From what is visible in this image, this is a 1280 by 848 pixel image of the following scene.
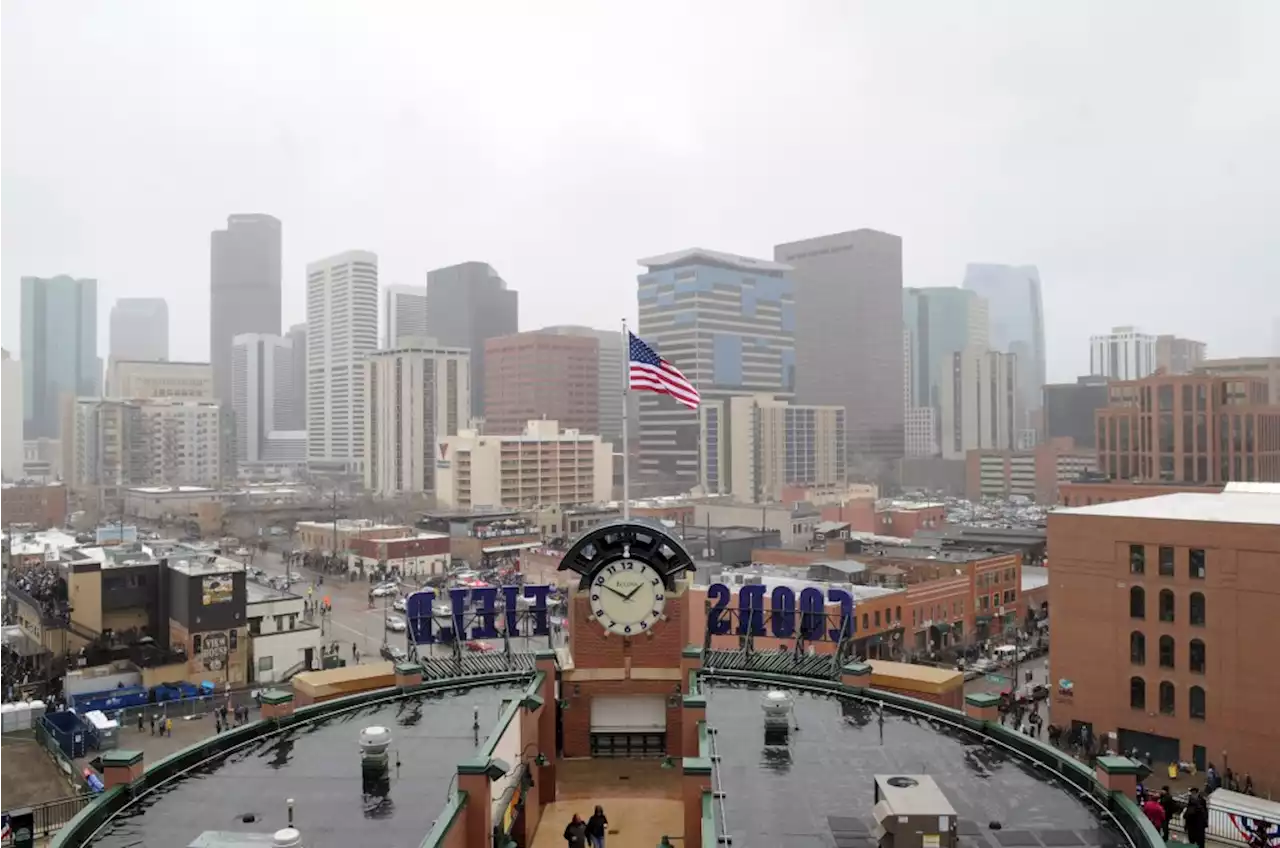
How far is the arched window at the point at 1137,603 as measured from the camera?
51812 mm

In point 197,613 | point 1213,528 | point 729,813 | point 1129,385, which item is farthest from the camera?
point 1129,385

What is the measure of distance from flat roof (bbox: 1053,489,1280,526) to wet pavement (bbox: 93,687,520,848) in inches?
1654

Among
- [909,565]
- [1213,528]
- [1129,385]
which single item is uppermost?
[1129,385]

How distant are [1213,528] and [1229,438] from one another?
230 ft

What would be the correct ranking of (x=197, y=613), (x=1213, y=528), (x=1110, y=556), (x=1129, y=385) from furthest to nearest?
(x=1129, y=385) < (x=197, y=613) < (x=1110, y=556) < (x=1213, y=528)

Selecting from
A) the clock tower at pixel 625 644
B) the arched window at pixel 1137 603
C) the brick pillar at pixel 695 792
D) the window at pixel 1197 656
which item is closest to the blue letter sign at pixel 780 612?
the clock tower at pixel 625 644

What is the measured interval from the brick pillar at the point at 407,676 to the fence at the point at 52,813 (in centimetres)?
1941

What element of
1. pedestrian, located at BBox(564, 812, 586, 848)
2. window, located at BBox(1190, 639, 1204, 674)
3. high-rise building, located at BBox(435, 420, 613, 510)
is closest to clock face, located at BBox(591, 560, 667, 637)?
pedestrian, located at BBox(564, 812, 586, 848)

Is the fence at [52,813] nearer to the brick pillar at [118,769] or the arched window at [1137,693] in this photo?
the brick pillar at [118,769]

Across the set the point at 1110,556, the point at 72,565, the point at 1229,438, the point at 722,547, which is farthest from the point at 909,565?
the point at 72,565

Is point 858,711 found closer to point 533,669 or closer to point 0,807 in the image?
point 533,669

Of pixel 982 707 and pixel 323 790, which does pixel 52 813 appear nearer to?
pixel 323 790

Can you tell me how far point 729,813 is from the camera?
689 inches

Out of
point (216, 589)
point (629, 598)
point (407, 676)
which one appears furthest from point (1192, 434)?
point (407, 676)
